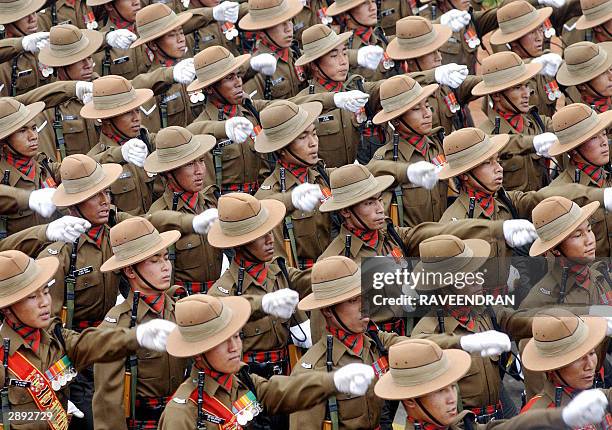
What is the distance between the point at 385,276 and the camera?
1111 centimetres

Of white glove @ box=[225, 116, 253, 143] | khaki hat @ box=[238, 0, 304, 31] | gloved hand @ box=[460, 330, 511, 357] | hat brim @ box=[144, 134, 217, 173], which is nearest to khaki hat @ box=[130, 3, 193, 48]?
khaki hat @ box=[238, 0, 304, 31]

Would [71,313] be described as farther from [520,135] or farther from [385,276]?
[520,135]

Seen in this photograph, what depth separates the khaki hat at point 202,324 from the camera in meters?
9.48

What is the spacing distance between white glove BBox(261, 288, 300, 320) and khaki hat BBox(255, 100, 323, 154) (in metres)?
2.31

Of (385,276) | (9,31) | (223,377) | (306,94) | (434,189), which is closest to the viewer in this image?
(223,377)

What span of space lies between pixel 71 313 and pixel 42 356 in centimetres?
124

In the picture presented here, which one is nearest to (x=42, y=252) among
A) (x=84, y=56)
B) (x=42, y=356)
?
(x=42, y=356)

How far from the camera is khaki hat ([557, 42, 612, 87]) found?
13500 millimetres

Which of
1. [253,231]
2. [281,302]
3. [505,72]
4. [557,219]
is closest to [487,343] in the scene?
[557,219]

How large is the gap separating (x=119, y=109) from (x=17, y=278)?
3.39 m

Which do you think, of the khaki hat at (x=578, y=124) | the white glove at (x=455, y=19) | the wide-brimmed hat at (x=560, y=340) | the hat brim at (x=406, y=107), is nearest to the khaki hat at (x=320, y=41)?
the hat brim at (x=406, y=107)

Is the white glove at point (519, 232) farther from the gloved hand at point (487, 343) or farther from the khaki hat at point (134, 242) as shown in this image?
the khaki hat at point (134, 242)

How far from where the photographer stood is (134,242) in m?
10.6

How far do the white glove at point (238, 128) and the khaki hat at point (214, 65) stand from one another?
0.63m
